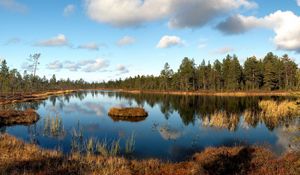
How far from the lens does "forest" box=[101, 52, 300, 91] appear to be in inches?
4781

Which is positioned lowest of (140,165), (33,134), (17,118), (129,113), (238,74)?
(33,134)

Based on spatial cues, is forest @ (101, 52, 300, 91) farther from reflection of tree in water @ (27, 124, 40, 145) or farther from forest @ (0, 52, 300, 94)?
reflection of tree in water @ (27, 124, 40, 145)

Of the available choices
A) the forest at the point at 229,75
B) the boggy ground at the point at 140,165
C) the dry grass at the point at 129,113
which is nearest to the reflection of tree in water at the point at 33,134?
the boggy ground at the point at 140,165

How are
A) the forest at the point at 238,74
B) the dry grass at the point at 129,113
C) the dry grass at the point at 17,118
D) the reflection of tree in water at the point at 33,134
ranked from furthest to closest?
the forest at the point at 238,74
the dry grass at the point at 129,113
the dry grass at the point at 17,118
the reflection of tree in water at the point at 33,134

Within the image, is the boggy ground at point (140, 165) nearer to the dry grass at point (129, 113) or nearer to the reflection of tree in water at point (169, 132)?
the reflection of tree in water at point (169, 132)

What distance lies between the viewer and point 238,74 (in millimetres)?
128125

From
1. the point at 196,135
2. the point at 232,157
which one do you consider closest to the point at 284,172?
the point at 232,157

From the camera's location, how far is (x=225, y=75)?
134 m

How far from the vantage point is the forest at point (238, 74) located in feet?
398

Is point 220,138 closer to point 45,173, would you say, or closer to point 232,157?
point 232,157

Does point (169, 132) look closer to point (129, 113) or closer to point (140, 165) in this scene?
point (140, 165)

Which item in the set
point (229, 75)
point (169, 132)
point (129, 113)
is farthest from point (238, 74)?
point (169, 132)

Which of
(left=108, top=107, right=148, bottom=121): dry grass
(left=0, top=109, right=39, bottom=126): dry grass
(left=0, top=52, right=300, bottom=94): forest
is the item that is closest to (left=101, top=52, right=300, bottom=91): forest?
(left=0, top=52, right=300, bottom=94): forest

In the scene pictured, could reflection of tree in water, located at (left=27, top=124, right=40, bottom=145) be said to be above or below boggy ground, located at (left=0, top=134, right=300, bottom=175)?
below
